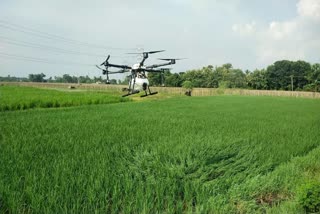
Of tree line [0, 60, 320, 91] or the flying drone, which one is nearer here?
the flying drone

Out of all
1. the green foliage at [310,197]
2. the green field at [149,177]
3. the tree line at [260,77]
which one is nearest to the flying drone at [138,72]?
the green field at [149,177]

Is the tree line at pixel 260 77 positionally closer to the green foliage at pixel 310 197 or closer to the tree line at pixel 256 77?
the tree line at pixel 256 77

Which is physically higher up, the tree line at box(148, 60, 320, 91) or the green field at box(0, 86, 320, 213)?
the tree line at box(148, 60, 320, 91)

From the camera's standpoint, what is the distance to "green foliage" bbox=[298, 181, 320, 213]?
326cm

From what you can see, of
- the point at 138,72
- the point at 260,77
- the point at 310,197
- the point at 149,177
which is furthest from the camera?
the point at 260,77

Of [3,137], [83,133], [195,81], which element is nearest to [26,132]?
[3,137]

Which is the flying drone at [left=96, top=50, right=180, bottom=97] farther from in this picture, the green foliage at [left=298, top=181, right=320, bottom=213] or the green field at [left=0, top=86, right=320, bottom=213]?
the green foliage at [left=298, top=181, right=320, bottom=213]

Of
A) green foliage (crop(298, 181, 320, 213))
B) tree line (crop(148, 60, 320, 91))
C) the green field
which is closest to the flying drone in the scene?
the green field

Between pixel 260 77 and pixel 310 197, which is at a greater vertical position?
pixel 260 77

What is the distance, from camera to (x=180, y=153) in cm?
497

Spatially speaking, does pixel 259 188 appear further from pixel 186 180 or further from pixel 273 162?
pixel 273 162

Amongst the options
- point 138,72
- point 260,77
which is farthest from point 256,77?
point 138,72

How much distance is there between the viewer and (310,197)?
329 cm

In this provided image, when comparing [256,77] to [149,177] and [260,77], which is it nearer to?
[260,77]
